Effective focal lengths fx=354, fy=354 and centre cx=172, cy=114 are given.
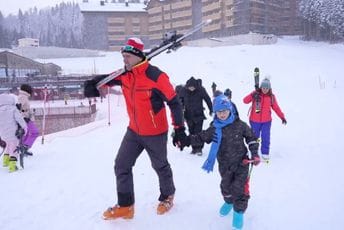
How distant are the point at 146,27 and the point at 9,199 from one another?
79129 millimetres

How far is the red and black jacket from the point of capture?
4133mm

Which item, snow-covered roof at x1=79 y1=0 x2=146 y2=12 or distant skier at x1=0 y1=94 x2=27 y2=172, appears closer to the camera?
distant skier at x1=0 y1=94 x2=27 y2=172

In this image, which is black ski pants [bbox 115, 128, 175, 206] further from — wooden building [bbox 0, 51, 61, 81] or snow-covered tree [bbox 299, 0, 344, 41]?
snow-covered tree [bbox 299, 0, 344, 41]

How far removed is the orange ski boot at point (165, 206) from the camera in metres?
4.63

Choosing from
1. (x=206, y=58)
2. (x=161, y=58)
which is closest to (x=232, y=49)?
(x=206, y=58)

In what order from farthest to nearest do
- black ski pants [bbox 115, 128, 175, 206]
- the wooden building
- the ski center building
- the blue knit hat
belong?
the ski center building < the wooden building < black ski pants [bbox 115, 128, 175, 206] < the blue knit hat

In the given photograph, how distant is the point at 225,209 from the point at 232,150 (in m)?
0.85

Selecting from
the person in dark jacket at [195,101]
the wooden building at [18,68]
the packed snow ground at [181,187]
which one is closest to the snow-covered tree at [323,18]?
the wooden building at [18,68]

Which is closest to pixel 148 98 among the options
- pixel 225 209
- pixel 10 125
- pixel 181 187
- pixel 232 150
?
pixel 232 150

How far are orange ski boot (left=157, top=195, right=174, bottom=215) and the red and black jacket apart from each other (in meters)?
1.00

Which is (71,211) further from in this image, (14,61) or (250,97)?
(14,61)

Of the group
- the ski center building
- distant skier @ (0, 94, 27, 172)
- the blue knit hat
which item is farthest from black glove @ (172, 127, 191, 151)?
the ski center building

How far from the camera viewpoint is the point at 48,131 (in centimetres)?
2461

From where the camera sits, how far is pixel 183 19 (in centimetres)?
7400
